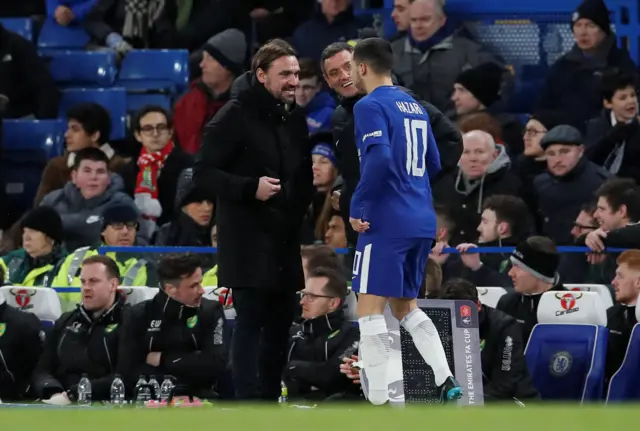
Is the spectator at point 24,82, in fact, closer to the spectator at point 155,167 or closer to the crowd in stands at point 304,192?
the crowd in stands at point 304,192

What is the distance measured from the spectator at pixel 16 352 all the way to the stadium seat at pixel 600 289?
356 centimetres

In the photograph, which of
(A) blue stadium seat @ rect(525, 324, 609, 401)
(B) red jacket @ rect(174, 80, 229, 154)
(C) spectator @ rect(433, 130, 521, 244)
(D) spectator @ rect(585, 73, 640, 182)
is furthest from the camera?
(B) red jacket @ rect(174, 80, 229, 154)

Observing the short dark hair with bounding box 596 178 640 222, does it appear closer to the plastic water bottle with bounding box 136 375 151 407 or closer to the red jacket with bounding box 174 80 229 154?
the plastic water bottle with bounding box 136 375 151 407

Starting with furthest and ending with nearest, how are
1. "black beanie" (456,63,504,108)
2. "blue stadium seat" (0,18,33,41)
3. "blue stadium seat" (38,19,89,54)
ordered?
"blue stadium seat" (38,19,89,54), "blue stadium seat" (0,18,33,41), "black beanie" (456,63,504,108)

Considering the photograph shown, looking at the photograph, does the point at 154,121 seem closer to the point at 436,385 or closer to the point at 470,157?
the point at 470,157

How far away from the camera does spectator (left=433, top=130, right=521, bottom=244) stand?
12305 millimetres

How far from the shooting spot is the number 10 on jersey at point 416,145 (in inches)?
340

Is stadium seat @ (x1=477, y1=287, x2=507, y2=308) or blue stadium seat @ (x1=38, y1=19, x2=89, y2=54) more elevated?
blue stadium seat @ (x1=38, y1=19, x2=89, y2=54)

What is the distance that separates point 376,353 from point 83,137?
21.5 ft

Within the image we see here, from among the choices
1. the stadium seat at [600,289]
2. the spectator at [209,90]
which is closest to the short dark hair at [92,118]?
the spectator at [209,90]

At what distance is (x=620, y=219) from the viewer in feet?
37.0

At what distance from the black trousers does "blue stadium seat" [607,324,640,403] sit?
2.20 meters

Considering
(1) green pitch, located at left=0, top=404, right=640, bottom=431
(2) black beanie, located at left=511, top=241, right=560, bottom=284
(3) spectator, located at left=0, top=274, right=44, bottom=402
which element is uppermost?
(2) black beanie, located at left=511, top=241, right=560, bottom=284

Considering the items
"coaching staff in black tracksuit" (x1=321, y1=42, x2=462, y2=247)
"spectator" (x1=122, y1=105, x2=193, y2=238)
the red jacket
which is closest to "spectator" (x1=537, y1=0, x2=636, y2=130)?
the red jacket
